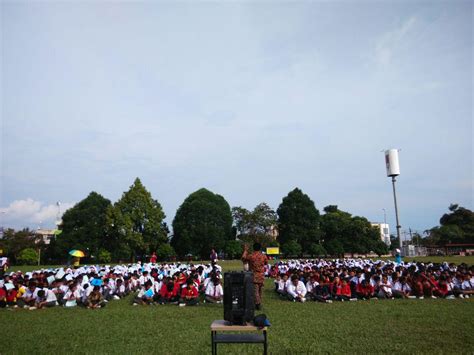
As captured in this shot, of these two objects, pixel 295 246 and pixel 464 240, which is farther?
pixel 464 240

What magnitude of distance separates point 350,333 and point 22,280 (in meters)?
13.8

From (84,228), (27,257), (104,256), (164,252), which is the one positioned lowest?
(104,256)

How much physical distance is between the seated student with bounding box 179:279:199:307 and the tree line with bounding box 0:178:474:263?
33131 millimetres

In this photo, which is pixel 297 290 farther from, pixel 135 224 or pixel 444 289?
pixel 135 224

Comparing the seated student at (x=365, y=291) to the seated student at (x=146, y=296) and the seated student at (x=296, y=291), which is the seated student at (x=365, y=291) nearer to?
the seated student at (x=296, y=291)

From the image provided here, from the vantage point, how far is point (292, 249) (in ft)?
153

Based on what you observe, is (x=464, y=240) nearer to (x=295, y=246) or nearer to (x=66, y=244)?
(x=295, y=246)

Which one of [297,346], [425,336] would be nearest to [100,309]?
[297,346]

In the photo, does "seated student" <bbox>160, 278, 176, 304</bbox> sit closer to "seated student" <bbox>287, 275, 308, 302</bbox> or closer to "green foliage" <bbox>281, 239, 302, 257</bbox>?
"seated student" <bbox>287, 275, 308, 302</bbox>

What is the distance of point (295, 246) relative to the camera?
46.9 m

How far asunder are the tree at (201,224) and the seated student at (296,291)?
36.7m

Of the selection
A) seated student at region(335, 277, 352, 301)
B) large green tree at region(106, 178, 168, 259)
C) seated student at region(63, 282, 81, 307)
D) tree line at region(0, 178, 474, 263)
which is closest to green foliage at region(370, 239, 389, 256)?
tree line at region(0, 178, 474, 263)

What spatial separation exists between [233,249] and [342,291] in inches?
1385

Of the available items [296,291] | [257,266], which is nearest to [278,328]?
[257,266]
